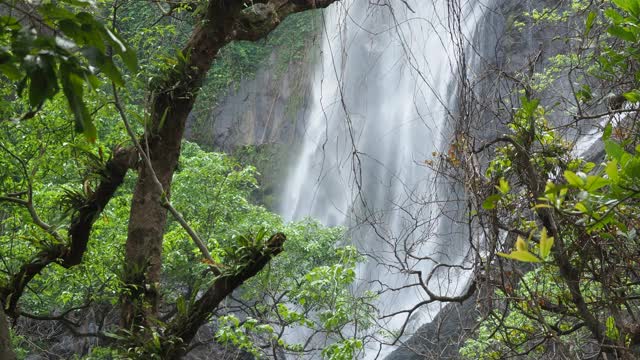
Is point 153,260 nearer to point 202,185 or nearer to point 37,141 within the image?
point 37,141

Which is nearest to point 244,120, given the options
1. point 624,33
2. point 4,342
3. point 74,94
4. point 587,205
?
point 4,342

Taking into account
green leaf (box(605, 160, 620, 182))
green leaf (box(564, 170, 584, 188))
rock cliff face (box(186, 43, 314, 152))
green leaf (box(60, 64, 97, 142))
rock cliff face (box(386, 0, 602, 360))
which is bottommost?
green leaf (box(60, 64, 97, 142))

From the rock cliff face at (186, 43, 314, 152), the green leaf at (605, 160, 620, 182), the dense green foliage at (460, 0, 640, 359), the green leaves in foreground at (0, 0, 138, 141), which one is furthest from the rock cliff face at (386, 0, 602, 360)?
the rock cliff face at (186, 43, 314, 152)

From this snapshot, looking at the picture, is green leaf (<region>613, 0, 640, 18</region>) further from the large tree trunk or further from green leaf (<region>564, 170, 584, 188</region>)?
the large tree trunk

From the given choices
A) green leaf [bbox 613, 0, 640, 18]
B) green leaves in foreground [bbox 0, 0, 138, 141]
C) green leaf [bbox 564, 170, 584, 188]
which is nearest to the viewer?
green leaves in foreground [bbox 0, 0, 138, 141]

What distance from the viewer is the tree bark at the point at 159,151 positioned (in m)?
2.90

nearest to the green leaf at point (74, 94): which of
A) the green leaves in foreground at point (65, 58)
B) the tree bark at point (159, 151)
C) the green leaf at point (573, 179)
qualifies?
the green leaves in foreground at point (65, 58)

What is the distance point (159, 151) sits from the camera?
2.98 m

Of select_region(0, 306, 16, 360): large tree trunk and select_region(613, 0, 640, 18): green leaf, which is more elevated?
select_region(613, 0, 640, 18): green leaf

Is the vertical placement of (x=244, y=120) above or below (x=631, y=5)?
above

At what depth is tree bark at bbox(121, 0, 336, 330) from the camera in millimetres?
2900

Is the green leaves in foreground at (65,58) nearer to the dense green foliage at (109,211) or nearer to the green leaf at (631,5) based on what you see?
the dense green foliage at (109,211)

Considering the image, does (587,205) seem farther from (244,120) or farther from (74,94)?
(244,120)

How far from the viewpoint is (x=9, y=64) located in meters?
1.17
